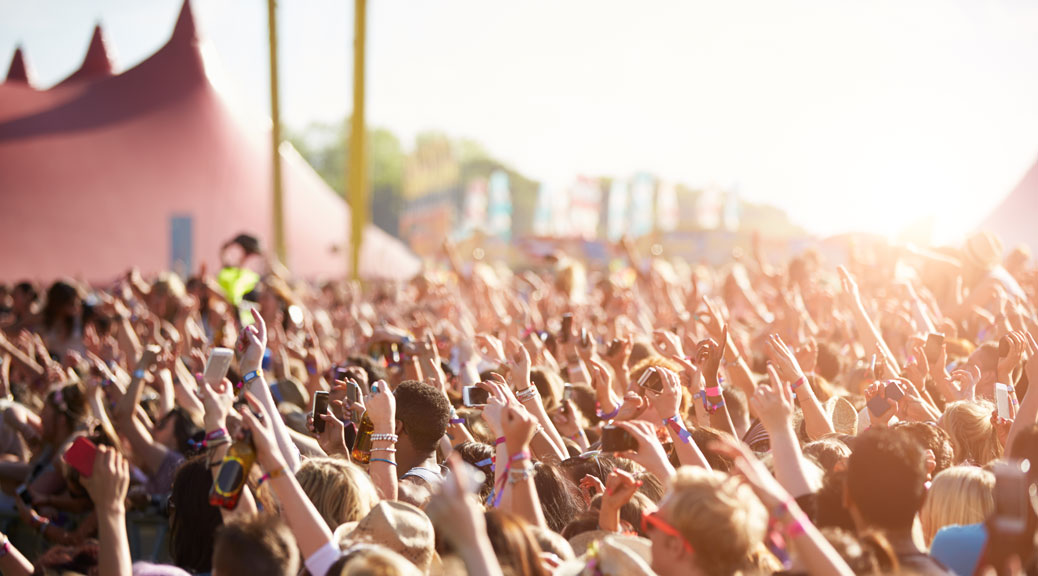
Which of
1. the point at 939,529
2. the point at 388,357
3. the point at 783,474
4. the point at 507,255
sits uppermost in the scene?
the point at 783,474

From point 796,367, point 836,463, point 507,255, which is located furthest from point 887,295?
point 507,255

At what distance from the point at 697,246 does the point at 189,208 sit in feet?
78.5

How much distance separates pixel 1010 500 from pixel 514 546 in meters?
1.12

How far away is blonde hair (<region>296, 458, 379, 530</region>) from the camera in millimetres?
2748

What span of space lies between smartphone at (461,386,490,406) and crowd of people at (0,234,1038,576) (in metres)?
0.03

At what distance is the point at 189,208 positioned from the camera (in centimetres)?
2192

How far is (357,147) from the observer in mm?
16328

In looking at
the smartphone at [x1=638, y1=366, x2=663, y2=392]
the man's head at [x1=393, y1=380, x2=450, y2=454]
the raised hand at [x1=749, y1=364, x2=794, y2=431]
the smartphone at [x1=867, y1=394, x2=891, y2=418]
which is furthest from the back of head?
the smartphone at [x1=867, y1=394, x2=891, y2=418]

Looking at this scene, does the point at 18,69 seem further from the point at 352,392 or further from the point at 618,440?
the point at 618,440

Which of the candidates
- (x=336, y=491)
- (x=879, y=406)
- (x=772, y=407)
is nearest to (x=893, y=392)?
(x=879, y=406)

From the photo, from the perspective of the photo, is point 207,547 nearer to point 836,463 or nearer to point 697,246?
point 836,463

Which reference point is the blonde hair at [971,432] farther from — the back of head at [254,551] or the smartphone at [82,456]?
the smartphone at [82,456]

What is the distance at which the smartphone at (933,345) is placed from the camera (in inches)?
169

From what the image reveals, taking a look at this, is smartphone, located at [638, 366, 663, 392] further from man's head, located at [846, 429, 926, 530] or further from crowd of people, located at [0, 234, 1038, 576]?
man's head, located at [846, 429, 926, 530]
